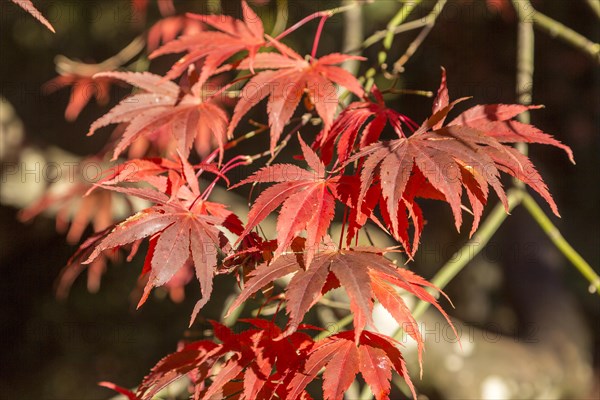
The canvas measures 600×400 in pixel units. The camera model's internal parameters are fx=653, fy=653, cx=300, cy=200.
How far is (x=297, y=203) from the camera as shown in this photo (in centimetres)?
66

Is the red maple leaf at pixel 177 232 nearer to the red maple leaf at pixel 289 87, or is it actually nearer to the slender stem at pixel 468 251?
the red maple leaf at pixel 289 87

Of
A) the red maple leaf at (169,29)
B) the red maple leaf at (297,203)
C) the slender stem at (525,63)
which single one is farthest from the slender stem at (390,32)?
the red maple leaf at (169,29)

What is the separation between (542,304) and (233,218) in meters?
1.42

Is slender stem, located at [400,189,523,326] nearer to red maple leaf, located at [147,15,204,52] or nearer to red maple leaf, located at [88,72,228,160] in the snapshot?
red maple leaf, located at [88,72,228,160]

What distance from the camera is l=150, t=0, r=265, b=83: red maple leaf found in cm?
79

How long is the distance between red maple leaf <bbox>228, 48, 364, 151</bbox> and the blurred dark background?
1.06 metres

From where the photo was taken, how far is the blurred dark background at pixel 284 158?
2.11 meters

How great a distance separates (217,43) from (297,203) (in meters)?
0.28

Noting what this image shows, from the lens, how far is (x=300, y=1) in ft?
8.79

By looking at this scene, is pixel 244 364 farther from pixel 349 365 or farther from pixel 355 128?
pixel 355 128

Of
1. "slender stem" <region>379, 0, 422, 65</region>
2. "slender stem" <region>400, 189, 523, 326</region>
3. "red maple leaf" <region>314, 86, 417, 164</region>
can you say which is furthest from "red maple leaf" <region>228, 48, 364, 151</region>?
"slender stem" <region>400, 189, 523, 326</region>

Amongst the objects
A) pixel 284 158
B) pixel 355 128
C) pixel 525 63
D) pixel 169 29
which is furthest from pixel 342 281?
pixel 284 158

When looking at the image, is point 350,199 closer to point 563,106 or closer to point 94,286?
point 94,286

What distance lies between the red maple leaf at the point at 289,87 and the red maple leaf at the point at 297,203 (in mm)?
40
